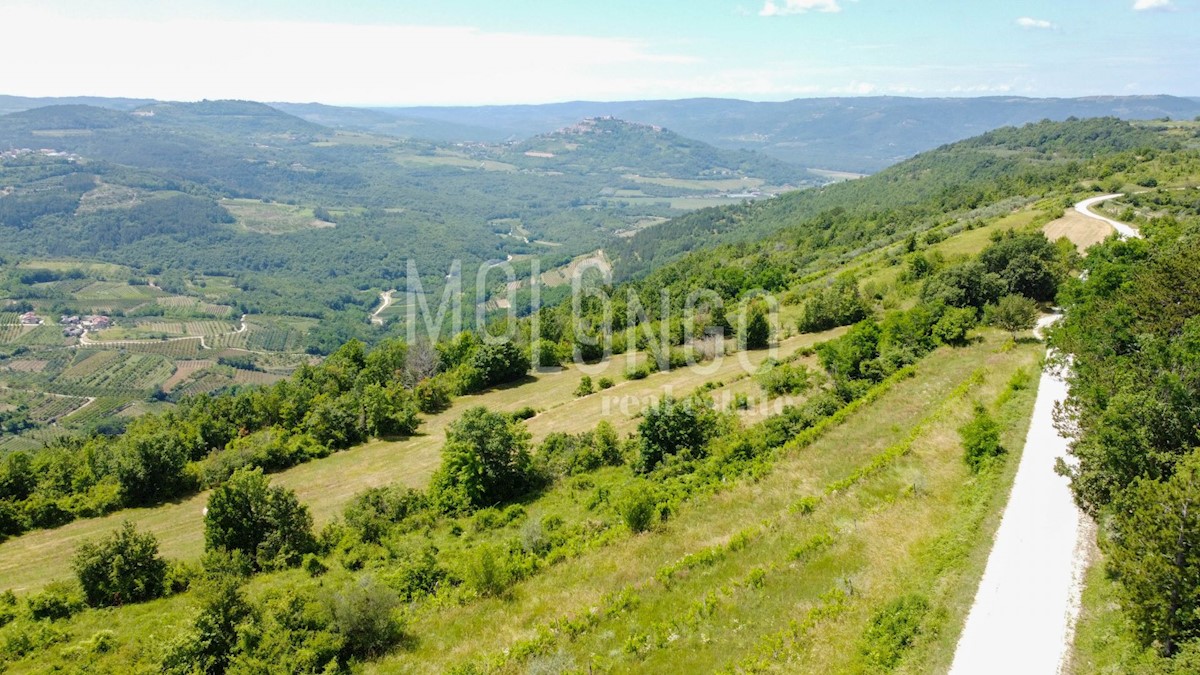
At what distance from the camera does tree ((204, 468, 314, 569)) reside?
31.1 meters

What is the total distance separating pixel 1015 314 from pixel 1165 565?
33.0 meters

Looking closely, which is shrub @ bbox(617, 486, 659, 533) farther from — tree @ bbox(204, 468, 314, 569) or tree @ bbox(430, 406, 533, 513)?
tree @ bbox(204, 468, 314, 569)

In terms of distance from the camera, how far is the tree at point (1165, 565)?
13734mm

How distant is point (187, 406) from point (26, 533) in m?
21.2

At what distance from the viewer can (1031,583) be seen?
18484 mm

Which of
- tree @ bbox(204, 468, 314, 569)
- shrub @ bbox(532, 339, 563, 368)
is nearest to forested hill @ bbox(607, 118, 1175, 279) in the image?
shrub @ bbox(532, 339, 563, 368)

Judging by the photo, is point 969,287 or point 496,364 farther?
point 496,364

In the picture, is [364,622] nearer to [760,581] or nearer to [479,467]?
[760,581]

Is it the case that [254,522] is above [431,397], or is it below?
above

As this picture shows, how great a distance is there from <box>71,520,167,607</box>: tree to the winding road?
30.4 metres

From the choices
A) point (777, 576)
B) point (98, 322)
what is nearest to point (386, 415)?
point (777, 576)

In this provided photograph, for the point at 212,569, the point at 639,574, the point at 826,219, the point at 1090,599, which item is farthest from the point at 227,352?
the point at 1090,599

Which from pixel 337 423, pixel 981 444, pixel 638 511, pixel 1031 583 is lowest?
pixel 337 423

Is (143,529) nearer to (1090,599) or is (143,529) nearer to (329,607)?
(329,607)
